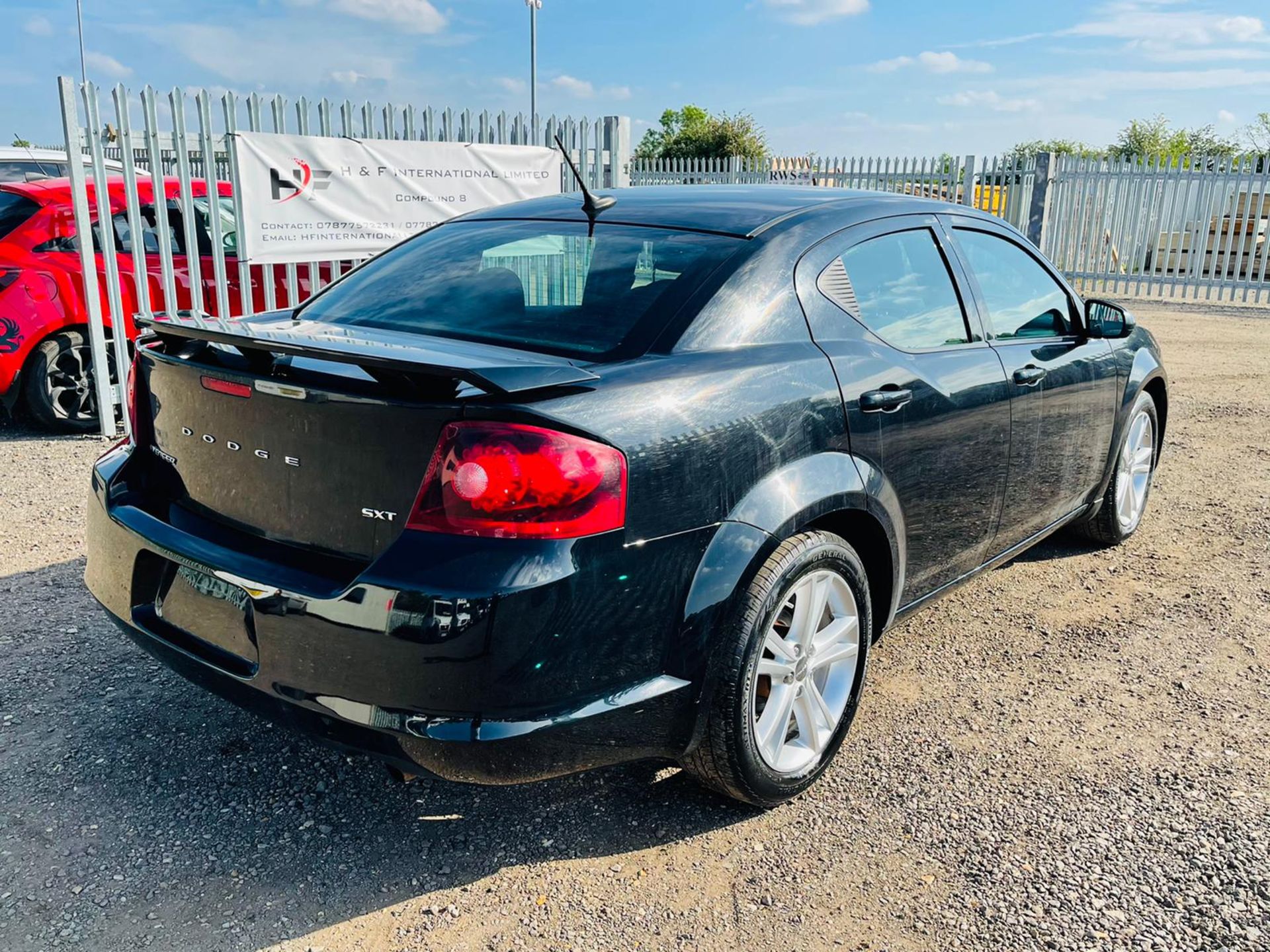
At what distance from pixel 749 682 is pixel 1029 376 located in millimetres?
1811

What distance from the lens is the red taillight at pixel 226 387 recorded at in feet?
7.82

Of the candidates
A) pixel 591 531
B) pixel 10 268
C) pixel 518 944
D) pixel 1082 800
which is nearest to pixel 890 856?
pixel 1082 800

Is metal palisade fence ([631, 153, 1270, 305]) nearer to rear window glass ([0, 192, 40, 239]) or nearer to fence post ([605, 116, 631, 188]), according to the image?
fence post ([605, 116, 631, 188])

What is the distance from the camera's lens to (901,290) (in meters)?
3.23

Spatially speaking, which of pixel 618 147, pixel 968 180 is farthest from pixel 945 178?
pixel 618 147

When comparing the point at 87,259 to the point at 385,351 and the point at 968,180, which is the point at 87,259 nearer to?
the point at 385,351

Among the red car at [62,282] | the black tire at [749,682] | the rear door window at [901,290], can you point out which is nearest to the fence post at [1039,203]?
the red car at [62,282]

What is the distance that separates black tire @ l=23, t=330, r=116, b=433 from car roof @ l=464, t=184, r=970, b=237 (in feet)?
14.7

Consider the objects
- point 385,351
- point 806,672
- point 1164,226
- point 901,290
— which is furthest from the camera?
point 1164,226

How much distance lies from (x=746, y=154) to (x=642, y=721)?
47.0 meters

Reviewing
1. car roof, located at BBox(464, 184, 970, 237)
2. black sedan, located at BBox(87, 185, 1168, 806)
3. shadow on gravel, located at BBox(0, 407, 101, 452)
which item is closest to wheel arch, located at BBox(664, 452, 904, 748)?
black sedan, located at BBox(87, 185, 1168, 806)

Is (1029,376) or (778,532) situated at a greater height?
(1029,376)

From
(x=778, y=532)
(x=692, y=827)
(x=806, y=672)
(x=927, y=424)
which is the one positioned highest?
(x=927, y=424)

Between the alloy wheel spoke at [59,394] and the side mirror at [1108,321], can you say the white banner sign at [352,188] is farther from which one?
the side mirror at [1108,321]
